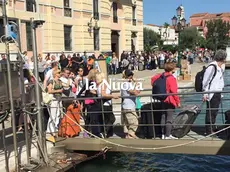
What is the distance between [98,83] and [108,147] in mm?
1450

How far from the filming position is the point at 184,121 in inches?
312

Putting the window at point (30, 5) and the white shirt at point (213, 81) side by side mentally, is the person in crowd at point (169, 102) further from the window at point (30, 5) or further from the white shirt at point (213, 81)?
the window at point (30, 5)

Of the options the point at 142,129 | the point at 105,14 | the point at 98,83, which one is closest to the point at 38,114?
the point at 98,83

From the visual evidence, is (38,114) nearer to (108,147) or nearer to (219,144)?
(108,147)

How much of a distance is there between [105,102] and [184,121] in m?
1.82

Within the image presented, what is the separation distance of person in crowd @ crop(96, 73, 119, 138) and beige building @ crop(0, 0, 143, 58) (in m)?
11.9

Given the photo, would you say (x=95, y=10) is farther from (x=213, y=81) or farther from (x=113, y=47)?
(x=213, y=81)

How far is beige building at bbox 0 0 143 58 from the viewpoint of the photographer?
23.4 meters

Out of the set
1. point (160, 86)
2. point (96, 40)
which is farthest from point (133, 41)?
point (160, 86)

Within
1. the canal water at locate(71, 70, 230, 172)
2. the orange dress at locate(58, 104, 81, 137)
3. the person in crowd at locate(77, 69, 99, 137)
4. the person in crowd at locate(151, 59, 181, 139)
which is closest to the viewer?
the person in crowd at locate(151, 59, 181, 139)

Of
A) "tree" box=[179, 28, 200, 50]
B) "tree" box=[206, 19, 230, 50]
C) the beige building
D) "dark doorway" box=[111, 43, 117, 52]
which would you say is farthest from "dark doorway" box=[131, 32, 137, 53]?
"tree" box=[206, 19, 230, 50]

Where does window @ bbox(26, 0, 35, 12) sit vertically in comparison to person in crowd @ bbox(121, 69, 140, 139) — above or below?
above

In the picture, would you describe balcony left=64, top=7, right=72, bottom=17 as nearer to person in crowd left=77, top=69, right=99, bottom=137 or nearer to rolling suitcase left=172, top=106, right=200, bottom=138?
person in crowd left=77, top=69, right=99, bottom=137

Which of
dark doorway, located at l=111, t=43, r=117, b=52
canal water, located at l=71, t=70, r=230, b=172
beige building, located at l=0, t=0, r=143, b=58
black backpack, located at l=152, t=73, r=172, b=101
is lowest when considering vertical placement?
canal water, located at l=71, t=70, r=230, b=172
